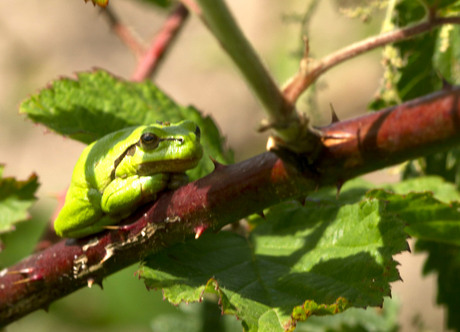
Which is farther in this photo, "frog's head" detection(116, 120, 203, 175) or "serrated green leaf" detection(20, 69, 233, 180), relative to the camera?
"serrated green leaf" detection(20, 69, 233, 180)

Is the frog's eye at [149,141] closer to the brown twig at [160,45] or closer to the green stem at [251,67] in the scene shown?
the green stem at [251,67]

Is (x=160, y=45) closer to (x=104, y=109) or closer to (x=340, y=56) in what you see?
(x=104, y=109)

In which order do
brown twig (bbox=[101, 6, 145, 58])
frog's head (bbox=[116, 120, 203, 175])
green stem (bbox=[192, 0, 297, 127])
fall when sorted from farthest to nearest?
brown twig (bbox=[101, 6, 145, 58]) → frog's head (bbox=[116, 120, 203, 175]) → green stem (bbox=[192, 0, 297, 127])

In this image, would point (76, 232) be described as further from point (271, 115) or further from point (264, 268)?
point (271, 115)

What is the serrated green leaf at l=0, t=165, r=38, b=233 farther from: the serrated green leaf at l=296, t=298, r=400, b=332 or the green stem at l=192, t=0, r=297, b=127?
the serrated green leaf at l=296, t=298, r=400, b=332

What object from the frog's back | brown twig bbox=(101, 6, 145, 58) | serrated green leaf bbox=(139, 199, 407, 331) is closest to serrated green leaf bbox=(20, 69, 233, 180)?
the frog's back

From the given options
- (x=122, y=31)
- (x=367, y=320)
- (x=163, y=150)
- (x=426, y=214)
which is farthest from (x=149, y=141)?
(x=367, y=320)
